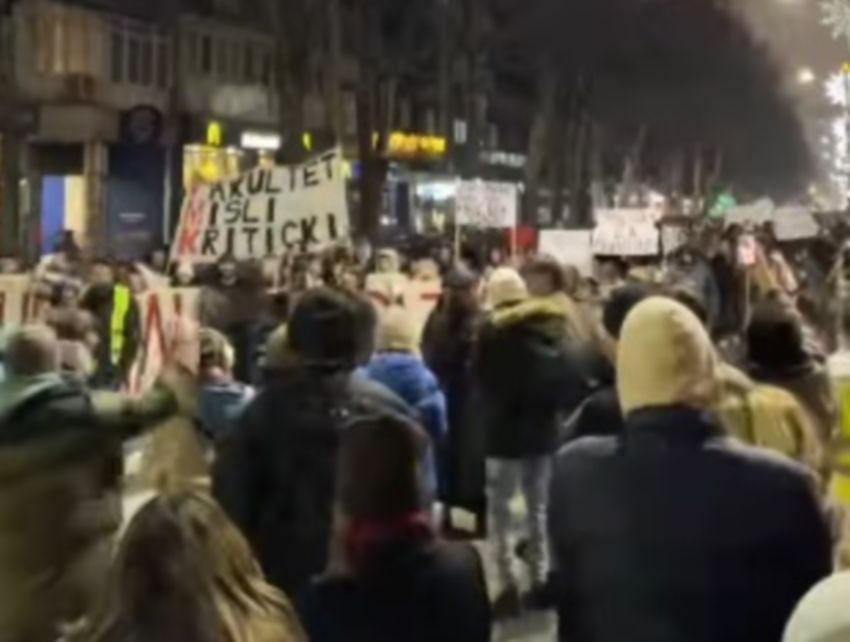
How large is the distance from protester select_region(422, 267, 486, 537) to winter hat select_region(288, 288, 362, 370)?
5.38 metres

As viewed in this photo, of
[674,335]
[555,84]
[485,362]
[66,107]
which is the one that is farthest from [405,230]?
[674,335]

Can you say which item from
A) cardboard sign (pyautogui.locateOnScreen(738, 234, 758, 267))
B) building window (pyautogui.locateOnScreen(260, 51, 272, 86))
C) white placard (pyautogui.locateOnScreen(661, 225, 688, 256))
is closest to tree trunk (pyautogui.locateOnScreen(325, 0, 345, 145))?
building window (pyautogui.locateOnScreen(260, 51, 272, 86))

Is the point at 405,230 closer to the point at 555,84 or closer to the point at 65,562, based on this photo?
the point at 555,84

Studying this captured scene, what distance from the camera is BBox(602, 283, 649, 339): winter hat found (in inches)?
372

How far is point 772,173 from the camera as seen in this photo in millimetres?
116500

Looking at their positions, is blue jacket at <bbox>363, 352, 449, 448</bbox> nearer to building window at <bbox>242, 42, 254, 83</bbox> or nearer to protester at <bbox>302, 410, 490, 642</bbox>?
protester at <bbox>302, 410, 490, 642</bbox>

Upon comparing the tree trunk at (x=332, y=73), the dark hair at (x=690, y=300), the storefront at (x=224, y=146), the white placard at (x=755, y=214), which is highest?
the tree trunk at (x=332, y=73)

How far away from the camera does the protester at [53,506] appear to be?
197 inches

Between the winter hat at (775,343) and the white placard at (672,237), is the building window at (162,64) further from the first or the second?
the winter hat at (775,343)

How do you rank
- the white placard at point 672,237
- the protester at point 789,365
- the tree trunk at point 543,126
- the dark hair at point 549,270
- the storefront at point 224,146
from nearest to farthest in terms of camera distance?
the protester at point 789,365 → the dark hair at point 549,270 → the white placard at point 672,237 → the storefront at point 224,146 → the tree trunk at point 543,126

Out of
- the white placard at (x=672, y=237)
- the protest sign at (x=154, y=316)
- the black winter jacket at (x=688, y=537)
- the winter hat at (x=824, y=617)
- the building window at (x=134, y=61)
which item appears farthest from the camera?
the building window at (x=134, y=61)

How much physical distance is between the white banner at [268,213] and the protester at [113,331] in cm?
73

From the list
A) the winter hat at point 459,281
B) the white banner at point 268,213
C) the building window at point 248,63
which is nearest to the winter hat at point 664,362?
the winter hat at point 459,281

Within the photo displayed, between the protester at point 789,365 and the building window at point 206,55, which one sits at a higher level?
the building window at point 206,55
